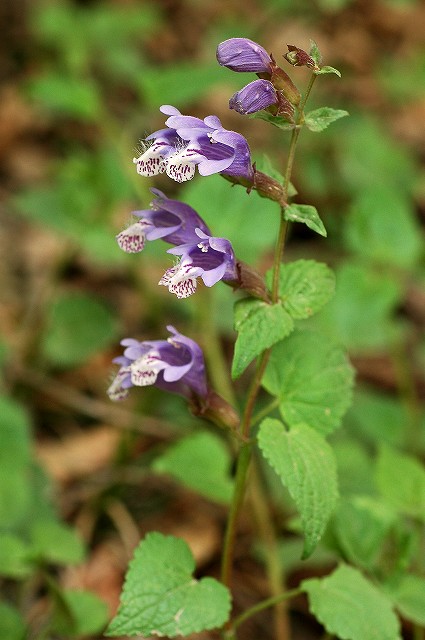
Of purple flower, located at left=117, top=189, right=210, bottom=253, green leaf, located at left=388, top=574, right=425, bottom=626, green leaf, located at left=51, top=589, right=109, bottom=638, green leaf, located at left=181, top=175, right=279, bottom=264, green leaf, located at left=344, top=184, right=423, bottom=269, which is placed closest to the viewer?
purple flower, located at left=117, top=189, right=210, bottom=253

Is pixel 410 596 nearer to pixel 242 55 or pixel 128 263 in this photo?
pixel 242 55

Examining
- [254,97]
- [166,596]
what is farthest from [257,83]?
[166,596]

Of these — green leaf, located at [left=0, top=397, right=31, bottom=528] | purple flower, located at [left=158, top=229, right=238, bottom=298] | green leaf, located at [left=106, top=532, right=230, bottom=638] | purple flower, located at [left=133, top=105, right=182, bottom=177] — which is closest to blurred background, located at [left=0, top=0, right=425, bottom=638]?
green leaf, located at [left=0, top=397, right=31, bottom=528]

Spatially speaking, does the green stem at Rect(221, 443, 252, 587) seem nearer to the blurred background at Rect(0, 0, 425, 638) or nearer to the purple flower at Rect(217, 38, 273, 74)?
the blurred background at Rect(0, 0, 425, 638)

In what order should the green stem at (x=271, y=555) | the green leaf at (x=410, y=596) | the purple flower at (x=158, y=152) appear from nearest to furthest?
1. the purple flower at (x=158, y=152)
2. the green leaf at (x=410, y=596)
3. the green stem at (x=271, y=555)

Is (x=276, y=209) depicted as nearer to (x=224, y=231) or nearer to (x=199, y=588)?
(x=224, y=231)

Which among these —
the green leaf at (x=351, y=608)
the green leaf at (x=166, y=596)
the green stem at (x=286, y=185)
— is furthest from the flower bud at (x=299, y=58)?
the green leaf at (x=351, y=608)

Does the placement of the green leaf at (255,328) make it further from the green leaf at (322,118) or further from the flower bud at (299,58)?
the flower bud at (299,58)
